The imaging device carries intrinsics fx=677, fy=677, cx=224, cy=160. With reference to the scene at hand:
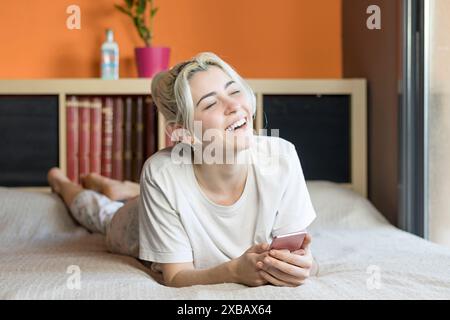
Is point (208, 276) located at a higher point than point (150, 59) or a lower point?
lower

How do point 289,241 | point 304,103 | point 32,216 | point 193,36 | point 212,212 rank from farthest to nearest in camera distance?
point 193,36
point 304,103
point 32,216
point 212,212
point 289,241

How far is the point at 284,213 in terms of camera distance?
1.56 m

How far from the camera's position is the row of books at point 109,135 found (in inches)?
114

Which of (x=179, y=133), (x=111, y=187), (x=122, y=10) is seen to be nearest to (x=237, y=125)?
(x=179, y=133)

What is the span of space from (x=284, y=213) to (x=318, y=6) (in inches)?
75.5

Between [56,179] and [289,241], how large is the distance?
1.61 m

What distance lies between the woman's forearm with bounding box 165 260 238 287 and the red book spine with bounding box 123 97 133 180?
1.50 m

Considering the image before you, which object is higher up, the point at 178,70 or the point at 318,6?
the point at 318,6

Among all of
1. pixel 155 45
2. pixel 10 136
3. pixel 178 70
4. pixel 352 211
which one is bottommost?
pixel 352 211

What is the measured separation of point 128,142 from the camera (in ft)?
9.55

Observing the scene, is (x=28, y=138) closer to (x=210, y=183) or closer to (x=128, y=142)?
(x=128, y=142)

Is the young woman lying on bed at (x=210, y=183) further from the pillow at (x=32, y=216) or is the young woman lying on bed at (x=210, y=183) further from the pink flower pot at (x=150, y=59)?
the pink flower pot at (x=150, y=59)
